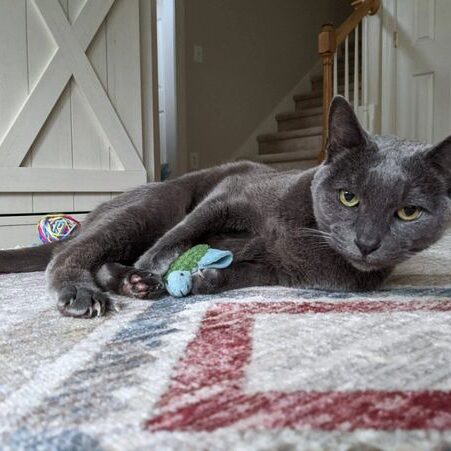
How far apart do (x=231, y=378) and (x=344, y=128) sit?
649 millimetres

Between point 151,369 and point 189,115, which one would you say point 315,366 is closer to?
point 151,369

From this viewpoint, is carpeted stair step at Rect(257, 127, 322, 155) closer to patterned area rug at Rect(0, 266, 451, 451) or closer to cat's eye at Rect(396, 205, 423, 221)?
cat's eye at Rect(396, 205, 423, 221)

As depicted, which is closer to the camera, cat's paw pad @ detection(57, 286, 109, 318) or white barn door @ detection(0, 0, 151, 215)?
cat's paw pad @ detection(57, 286, 109, 318)

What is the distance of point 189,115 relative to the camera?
4117 mm

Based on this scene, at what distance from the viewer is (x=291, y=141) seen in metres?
4.57

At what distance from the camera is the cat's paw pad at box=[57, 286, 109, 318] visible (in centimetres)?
83

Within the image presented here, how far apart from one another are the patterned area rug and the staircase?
3320 millimetres

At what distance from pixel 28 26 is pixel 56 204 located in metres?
0.80

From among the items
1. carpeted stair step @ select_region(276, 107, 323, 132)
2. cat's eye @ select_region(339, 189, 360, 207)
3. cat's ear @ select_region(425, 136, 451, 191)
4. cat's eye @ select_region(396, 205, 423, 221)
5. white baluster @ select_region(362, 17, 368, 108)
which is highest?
white baluster @ select_region(362, 17, 368, 108)

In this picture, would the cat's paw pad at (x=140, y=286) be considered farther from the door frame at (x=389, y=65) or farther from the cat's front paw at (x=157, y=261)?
the door frame at (x=389, y=65)

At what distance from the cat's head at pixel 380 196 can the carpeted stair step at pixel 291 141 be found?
10.5ft

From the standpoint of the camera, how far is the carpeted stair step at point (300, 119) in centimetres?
466

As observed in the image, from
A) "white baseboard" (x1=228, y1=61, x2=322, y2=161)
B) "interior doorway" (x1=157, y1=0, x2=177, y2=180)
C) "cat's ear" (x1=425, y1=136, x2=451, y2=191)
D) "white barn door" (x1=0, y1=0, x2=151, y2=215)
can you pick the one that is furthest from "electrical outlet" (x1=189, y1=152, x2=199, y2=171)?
"cat's ear" (x1=425, y1=136, x2=451, y2=191)

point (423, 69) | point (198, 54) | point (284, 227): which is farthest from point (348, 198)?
point (198, 54)
